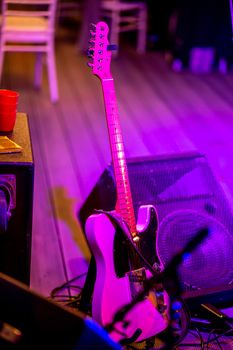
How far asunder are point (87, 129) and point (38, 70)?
0.94 m

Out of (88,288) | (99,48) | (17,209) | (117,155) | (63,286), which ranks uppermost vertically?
(99,48)

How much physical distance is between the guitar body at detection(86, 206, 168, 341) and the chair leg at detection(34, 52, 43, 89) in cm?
291

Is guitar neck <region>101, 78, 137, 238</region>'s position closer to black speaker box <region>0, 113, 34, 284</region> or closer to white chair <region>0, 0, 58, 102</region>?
black speaker box <region>0, 113, 34, 284</region>

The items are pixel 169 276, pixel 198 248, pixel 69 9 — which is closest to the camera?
pixel 169 276

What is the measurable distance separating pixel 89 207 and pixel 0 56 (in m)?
2.32

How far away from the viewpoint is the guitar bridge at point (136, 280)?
1610 millimetres

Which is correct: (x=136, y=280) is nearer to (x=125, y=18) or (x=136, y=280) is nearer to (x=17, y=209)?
(x=17, y=209)

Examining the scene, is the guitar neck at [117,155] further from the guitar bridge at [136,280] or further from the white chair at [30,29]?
the white chair at [30,29]

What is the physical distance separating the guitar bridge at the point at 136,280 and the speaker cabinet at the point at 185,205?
0.85ft

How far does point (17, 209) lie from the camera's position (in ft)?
5.59

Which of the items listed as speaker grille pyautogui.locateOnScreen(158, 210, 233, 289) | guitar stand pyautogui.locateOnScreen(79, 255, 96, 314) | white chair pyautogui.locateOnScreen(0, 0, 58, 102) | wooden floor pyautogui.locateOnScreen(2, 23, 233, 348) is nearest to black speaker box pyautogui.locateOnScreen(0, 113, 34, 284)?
guitar stand pyautogui.locateOnScreen(79, 255, 96, 314)

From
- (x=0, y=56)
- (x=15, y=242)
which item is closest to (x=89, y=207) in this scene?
(x=15, y=242)

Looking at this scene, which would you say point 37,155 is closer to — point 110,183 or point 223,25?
point 110,183

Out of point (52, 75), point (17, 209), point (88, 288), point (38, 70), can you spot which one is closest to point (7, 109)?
point (17, 209)
